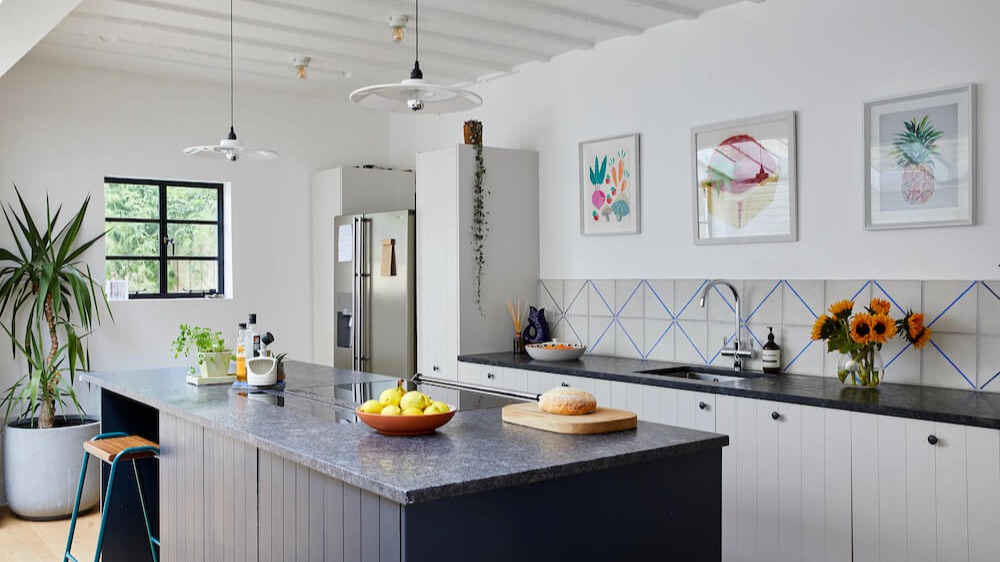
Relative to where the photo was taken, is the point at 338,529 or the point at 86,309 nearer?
the point at 338,529

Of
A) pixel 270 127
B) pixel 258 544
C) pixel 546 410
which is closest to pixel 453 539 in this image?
pixel 546 410

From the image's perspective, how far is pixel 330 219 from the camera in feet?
21.0

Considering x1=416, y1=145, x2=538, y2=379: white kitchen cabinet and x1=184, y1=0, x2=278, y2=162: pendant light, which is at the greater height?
x1=184, y1=0, x2=278, y2=162: pendant light

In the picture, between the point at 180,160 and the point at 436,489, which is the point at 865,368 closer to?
the point at 436,489

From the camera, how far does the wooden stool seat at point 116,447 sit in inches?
138

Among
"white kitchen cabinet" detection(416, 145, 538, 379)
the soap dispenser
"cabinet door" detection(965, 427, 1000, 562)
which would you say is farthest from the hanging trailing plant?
"cabinet door" detection(965, 427, 1000, 562)

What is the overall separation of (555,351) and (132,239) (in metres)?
3.05

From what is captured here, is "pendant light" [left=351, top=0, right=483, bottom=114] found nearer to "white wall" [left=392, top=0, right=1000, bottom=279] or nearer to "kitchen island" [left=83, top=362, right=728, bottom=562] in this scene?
"kitchen island" [left=83, top=362, right=728, bottom=562]

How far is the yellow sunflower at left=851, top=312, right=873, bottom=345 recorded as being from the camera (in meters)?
3.60

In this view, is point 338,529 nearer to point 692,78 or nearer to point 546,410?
point 546,410

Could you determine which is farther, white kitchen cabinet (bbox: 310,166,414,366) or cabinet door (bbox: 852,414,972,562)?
white kitchen cabinet (bbox: 310,166,414,366)

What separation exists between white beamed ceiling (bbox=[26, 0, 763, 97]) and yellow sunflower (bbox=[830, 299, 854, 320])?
165cm

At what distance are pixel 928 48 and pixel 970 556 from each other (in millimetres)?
2051

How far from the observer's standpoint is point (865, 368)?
145 inches
